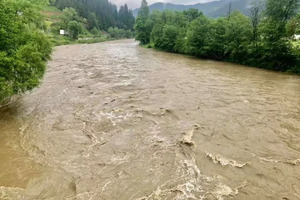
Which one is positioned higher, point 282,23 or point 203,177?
point 282,23

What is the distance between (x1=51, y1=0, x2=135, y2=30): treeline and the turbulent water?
13530 cm

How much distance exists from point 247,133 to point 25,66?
41.6ft

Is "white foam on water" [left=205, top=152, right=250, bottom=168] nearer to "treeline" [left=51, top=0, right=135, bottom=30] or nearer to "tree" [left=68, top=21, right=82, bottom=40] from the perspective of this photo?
"tree" [left=68, top=21, right=82, bottom=40]

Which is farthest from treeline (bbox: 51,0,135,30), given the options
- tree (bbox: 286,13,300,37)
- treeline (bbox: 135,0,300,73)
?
tree (bbox: 286,13,300,37)

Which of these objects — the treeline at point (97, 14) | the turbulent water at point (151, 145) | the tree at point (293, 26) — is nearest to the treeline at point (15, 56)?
the turbulent water at point (151, 145)

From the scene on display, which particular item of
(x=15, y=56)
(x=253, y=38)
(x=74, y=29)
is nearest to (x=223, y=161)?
(x=15, y=56)

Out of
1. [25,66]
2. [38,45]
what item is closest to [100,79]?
[38,45]

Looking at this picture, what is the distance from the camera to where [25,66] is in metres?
13.4

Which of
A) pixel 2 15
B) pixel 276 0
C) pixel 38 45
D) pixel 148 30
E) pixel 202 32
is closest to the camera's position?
pixel 2 15

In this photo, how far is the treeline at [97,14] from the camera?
14362cm

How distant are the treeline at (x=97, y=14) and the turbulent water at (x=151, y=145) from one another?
444 feet

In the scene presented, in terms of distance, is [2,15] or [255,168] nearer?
[255,168]

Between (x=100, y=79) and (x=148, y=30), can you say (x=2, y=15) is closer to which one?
(x=100, y=79)

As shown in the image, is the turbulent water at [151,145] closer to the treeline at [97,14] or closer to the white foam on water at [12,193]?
the white foam on water at [12,193]
